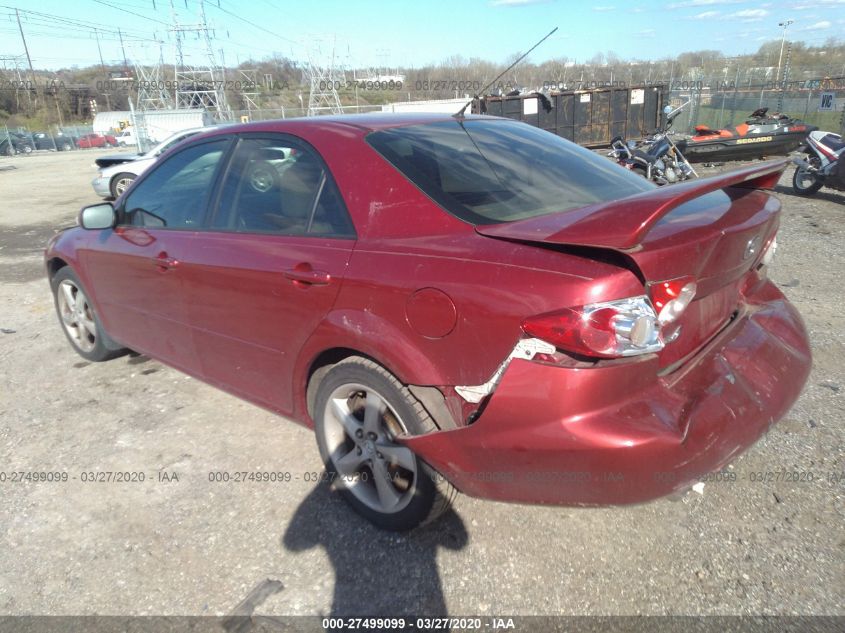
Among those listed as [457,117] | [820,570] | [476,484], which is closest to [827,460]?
[820,570]

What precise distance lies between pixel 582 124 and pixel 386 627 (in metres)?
18.2

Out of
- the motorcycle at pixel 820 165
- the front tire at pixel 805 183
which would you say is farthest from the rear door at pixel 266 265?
the front tire at pixel 805 183

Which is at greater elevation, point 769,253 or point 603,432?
point 769,253

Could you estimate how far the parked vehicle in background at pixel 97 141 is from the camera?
50688 millimetres

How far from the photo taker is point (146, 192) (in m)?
3.72

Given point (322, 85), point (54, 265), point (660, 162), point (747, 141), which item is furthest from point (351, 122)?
point (322, 85)

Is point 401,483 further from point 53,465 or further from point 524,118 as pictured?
point 524,118

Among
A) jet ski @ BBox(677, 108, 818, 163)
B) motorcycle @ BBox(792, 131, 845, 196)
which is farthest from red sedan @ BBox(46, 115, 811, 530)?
jet ski @ BBox(677, 108, 818, 163)

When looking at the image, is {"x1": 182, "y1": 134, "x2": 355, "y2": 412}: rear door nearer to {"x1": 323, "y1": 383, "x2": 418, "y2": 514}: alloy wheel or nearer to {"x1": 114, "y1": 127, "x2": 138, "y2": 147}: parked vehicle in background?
{"x1": 323, "y1": 383, "x2": 418, "y2": 514}: alloy wheel

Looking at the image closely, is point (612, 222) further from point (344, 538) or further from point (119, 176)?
point (119, 176)

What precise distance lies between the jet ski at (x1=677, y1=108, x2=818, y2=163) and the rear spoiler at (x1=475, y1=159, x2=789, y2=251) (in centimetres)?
1384

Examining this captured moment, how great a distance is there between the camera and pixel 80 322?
455 cm

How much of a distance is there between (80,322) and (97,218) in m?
1.18

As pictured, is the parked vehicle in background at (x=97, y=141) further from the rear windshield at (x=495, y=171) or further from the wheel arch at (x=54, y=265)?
the rear windshield at (x=495, y=171)
